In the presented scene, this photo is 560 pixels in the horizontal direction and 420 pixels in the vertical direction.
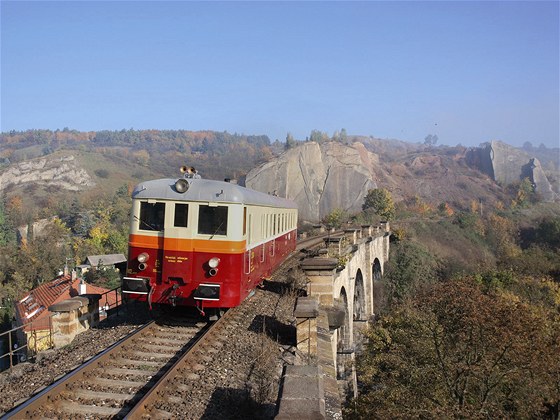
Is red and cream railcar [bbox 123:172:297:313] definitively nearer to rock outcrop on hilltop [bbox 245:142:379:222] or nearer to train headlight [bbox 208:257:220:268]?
train headlight [bbox 208:257:220:268]

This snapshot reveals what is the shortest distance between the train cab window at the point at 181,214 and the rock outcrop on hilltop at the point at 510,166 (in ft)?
416

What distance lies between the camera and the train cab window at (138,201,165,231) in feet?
28.7

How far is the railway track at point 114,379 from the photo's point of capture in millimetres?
5230

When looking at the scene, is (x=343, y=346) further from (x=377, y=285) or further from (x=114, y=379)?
(x=377, y=285)

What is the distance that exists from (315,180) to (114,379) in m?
80.3

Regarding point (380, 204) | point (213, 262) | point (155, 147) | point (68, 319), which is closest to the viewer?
point (68, 319)

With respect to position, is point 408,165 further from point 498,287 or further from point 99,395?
point 99,395

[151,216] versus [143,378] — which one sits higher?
[151,216]

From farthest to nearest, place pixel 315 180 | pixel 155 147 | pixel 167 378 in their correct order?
1. pixel 155 147
2. pixel 315 180
3. pixel 167 378

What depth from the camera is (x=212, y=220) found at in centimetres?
863

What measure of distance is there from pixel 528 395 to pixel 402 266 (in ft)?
74.6

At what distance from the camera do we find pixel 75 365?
21.9 ft

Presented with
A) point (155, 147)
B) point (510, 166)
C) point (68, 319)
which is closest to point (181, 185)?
point (68, 319)

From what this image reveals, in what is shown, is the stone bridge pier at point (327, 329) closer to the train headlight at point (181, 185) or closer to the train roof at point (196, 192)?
the train roof at point (196, 192)
